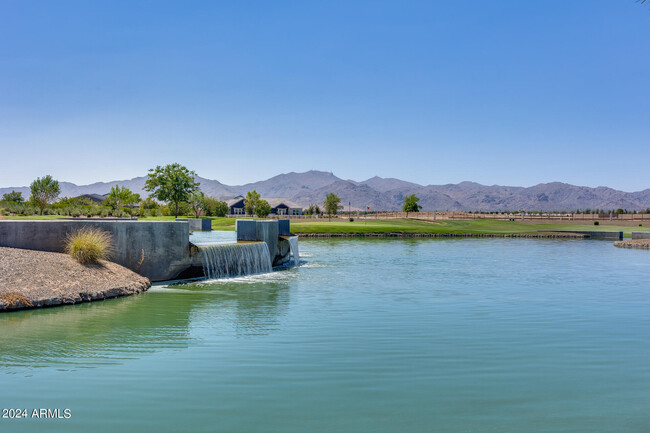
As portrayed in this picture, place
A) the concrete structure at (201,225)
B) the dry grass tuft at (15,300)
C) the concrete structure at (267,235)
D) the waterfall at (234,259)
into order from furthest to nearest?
the concrete structure at (201,225), the concrete structure at (267,235), the waterfall at (234,259), the dry grass tuft at (15,300)

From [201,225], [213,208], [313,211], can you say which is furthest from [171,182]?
[313,211]

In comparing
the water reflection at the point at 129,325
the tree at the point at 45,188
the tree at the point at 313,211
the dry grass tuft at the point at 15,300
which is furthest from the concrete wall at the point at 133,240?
the tree at the point at 313,211

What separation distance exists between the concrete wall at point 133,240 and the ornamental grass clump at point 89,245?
223 millimetres

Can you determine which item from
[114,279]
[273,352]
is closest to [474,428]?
[273,352]

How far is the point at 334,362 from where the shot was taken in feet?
30.8

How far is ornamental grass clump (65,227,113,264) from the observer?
1716 centimetres

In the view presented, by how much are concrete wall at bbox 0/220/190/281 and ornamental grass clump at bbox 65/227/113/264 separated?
223mm

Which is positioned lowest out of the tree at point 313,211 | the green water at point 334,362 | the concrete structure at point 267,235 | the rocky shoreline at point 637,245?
the green water at point 334,362

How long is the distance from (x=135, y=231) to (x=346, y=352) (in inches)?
483

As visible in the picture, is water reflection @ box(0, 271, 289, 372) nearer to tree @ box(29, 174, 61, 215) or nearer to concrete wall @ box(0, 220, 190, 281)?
concrete wall @ box(0, 220, 190, 281)

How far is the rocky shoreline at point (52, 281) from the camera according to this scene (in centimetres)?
1437

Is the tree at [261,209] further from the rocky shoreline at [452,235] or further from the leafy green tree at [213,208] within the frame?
the rocky shoreline at [452,235]

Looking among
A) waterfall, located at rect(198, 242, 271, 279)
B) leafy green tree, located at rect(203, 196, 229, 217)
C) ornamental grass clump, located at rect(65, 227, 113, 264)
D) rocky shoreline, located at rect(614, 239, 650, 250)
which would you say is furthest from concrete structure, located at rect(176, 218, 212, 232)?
leafy green tree, located at rect(203, 196, 229, 217)

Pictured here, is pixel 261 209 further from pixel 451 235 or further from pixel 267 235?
pixel 267 235
